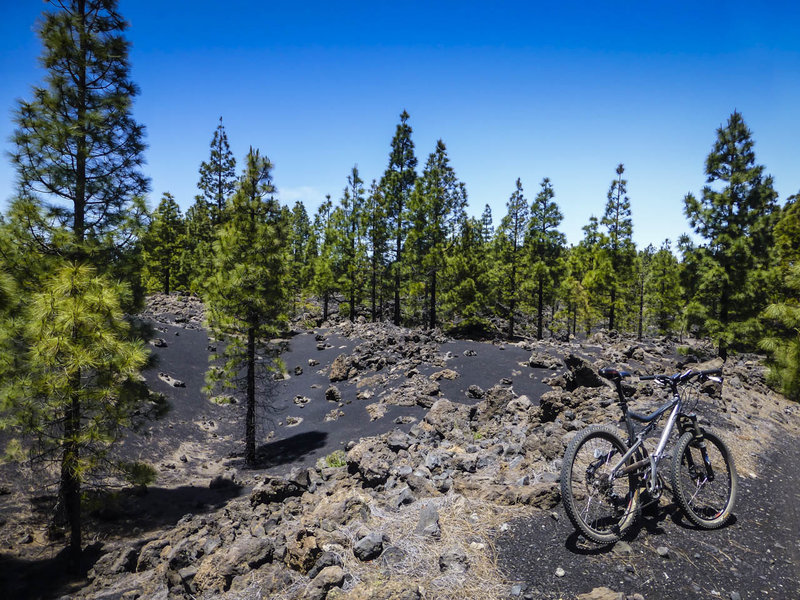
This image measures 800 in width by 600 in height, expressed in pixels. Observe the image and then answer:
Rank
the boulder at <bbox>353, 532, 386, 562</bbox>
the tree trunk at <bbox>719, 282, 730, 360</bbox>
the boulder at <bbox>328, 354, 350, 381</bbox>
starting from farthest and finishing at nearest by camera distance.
Result: the boulder at <bbox>328, 354, 350, 381</bbox>, the tree trunk at <bbox>719, 282, 730, 360</bbox>, the boulder at <bbox>353, 532, 386, 562</bbox>

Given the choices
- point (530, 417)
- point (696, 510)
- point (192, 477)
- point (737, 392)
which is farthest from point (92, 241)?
point (737, 392)

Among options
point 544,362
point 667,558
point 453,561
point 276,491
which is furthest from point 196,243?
point 667,558

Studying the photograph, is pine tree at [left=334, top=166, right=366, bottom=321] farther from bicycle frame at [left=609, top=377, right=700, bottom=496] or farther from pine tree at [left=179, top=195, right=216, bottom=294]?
bicycle frame at [left=609, top=377, right=700, bottom=496]

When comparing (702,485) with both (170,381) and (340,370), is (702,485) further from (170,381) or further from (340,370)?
(170,381)

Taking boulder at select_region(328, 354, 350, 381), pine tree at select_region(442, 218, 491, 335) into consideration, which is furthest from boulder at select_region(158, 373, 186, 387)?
pine tree at select_region(442, 218, 491, 335)

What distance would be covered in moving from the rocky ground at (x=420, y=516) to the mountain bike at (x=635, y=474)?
0.25m

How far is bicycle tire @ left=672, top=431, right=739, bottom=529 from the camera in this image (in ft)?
14.9

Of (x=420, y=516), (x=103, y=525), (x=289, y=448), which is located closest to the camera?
(x=420, y=516)

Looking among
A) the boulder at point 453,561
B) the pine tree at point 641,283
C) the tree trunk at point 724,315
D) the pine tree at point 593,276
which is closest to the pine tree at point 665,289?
the pine tree at point 641,283

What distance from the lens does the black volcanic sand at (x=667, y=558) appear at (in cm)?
371

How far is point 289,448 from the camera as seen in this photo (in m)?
15.7

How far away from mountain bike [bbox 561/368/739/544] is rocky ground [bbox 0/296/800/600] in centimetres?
25

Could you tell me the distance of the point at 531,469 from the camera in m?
6.45

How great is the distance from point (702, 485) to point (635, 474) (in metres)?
1.27
